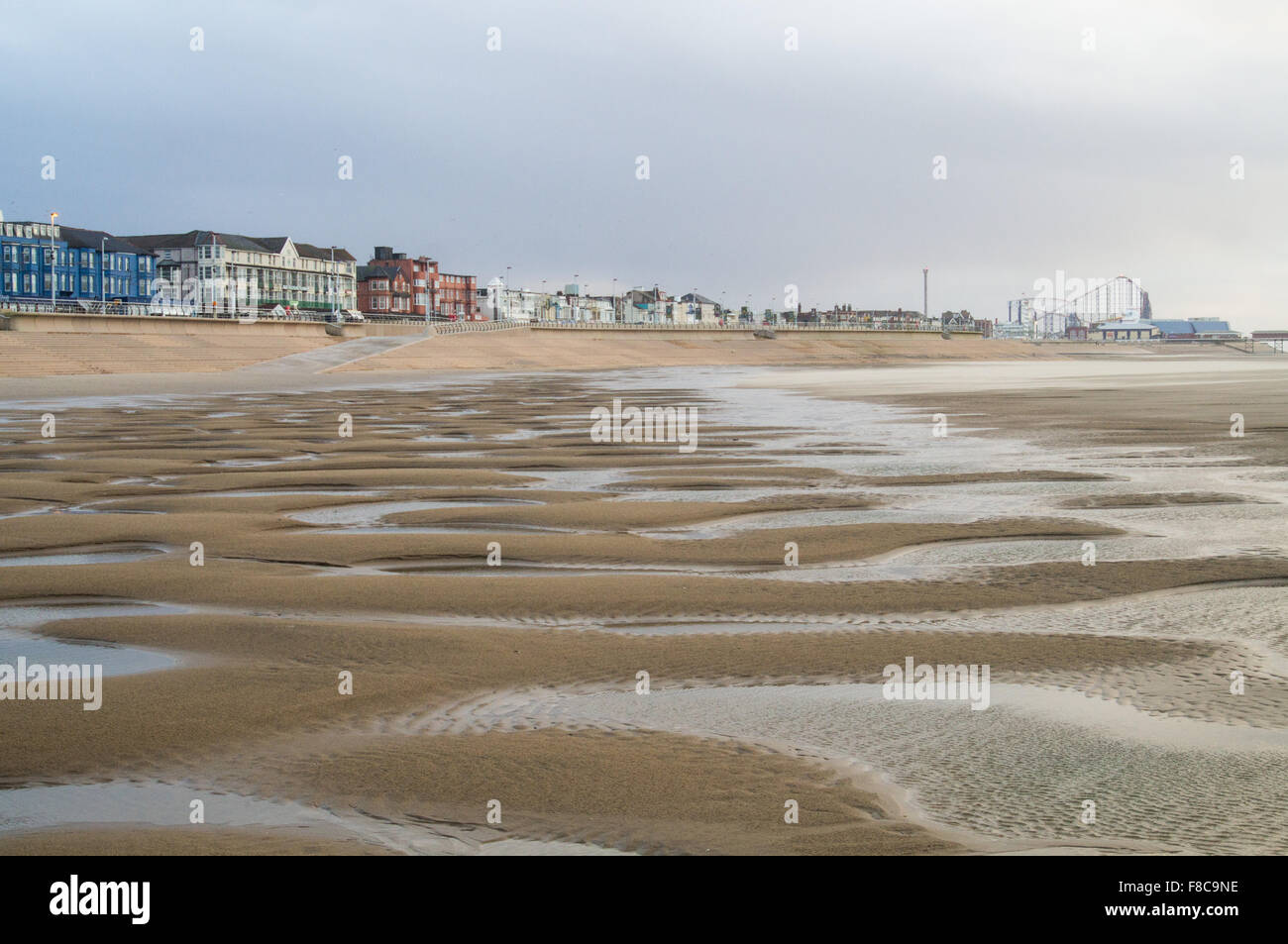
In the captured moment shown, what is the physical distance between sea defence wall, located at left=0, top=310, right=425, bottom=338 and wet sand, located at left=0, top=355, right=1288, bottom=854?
5373 cm

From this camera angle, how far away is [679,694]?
706cm

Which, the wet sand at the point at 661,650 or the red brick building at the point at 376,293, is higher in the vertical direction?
the red brick building at the point at 376,293

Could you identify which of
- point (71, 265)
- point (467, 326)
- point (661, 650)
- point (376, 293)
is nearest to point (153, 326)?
point (467, 326)

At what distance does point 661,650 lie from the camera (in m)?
8.03

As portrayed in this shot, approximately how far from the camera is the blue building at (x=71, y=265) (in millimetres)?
132875

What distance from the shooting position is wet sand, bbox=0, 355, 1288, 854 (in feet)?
17.3

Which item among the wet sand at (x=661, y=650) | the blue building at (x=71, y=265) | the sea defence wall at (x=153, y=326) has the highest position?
the blue building at (x=71, y=265)

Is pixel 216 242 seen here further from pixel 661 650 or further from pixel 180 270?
pixel 661 650

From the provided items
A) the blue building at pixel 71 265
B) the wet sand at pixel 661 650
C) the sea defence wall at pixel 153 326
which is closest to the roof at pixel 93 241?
the blue building at pixel 71 265

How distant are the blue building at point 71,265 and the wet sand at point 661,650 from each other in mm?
124324

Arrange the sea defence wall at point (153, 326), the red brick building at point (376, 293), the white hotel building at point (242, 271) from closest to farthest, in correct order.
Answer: the sea defence wall at point (153, 326) → the white hotel building at point (242, 271) → the red brick building at point (376, 293)

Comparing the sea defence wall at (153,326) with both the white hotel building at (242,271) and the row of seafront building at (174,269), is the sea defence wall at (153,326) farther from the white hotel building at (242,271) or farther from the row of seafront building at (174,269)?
the white hotel building at (242,271)

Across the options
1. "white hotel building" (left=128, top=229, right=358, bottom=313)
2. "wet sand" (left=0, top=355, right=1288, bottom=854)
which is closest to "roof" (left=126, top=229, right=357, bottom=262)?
"white hotel building" (left=128, top=229, right=358, bottom=313)
